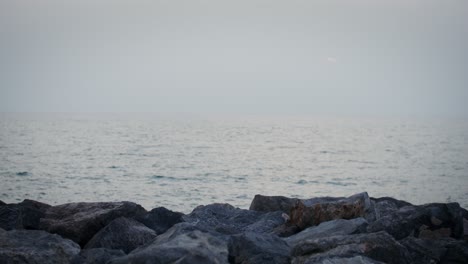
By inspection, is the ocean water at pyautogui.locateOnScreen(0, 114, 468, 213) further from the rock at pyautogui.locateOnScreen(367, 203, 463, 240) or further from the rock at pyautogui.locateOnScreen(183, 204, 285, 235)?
the rock at pyautogui.locateOnScreen(367, 203, 463, 240)

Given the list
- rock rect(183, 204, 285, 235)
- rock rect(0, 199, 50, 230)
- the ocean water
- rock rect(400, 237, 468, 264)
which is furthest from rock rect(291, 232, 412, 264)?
the ocean water

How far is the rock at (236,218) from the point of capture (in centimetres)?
832

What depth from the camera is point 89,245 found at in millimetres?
6801

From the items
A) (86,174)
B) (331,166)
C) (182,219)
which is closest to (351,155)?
(331,166)

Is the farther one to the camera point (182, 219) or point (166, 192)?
point (166, 192)

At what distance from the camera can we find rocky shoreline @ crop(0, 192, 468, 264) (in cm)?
553

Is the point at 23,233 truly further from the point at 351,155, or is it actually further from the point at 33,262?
the point at 351,155

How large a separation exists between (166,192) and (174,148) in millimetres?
38096

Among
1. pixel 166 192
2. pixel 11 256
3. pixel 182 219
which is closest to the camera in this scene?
pixel 11 256

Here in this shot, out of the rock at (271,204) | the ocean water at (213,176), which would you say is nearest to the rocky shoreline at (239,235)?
the rock at (271,204)

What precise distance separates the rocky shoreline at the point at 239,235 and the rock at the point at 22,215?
15mm

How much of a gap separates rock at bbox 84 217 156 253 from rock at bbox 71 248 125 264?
0.56 meters

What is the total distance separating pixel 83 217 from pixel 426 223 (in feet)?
15.4

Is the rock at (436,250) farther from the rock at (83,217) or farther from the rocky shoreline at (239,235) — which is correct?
the rock at (83,217)
